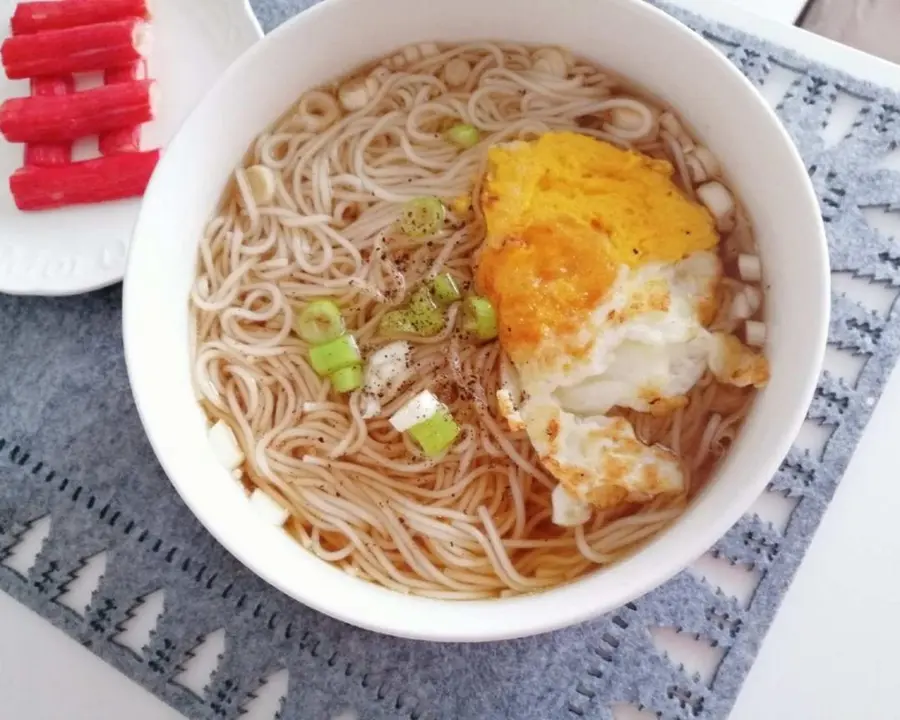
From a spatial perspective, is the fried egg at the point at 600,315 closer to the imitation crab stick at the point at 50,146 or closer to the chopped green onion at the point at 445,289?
the chopped green onion at the point at 445,289

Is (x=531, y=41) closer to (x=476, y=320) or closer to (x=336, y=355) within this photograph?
(x=476, y=320)

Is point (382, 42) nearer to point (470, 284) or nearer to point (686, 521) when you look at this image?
point (470, 284)

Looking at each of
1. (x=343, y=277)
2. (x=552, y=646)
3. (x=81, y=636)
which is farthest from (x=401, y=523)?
(x=81, y=636)

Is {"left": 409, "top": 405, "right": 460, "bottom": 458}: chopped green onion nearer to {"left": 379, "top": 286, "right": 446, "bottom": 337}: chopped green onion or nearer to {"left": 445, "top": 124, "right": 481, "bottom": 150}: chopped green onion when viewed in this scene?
{"left": 379, "top": 286, "right": 446, "bottom": 337}: chopped green onion

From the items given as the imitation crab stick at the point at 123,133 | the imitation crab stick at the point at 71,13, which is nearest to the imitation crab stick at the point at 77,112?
the imitation crab stick at the point at 123,133

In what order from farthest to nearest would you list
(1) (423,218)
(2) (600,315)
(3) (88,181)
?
(3) (88,181)
(1) (423,218)
(2) (600,315)

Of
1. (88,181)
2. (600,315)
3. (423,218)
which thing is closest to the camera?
(600,315)

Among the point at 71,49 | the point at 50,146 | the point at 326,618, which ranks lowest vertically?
the point at 326,618

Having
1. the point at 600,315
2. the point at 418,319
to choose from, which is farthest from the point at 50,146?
the point at 600,315
